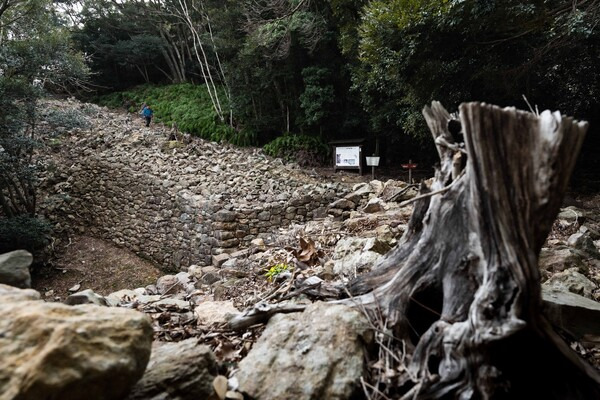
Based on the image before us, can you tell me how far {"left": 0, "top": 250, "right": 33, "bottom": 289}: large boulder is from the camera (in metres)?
3.36

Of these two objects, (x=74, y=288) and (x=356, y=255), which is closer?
(x=356, y=255)

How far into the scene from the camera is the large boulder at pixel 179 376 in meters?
1.34

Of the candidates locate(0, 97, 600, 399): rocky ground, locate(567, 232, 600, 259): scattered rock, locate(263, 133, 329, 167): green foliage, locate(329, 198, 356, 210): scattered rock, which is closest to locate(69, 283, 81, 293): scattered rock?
locate(0, 97, 600, 399): rocky ground

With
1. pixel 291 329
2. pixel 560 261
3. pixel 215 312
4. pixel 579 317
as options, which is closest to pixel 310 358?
pixel 291 329

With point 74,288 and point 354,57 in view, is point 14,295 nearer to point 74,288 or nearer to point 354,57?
point 74,288

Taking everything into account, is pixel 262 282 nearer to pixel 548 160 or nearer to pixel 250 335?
pixel 250 335

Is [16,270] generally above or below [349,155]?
below

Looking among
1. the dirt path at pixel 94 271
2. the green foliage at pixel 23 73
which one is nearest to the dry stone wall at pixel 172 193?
the dirt path at pixel 94 271

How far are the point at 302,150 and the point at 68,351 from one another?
1111 centimetres

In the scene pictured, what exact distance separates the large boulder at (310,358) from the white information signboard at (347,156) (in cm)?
899

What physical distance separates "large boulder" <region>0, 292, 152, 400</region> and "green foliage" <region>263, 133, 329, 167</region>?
35.1 feet

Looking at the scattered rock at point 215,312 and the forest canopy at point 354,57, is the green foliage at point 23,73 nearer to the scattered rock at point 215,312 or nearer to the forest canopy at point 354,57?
the forest canopy at point 354,57

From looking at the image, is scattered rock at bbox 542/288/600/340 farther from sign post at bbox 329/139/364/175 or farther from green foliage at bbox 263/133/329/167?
green foliage at bbox 263/133/329/167

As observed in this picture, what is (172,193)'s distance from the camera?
8945 mm
